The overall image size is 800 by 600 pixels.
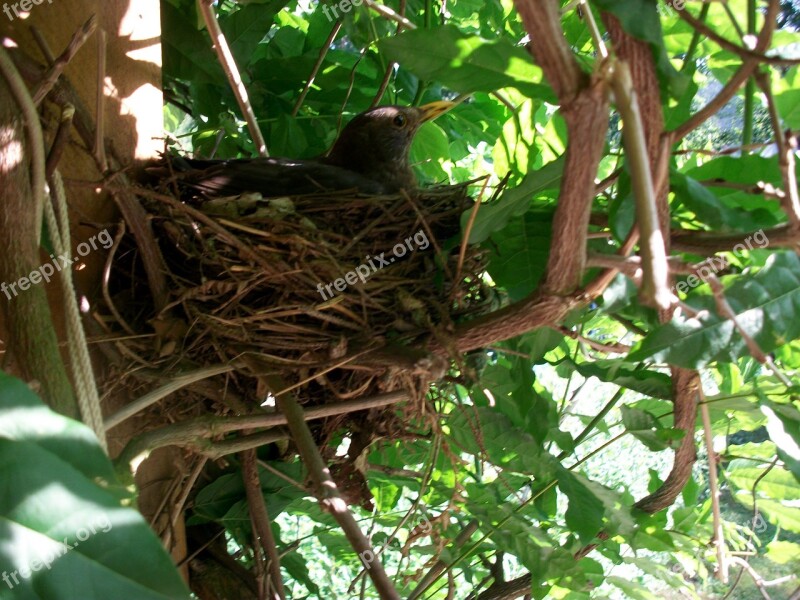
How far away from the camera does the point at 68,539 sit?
0.44 meters

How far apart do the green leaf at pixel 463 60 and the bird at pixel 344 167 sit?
0.60 m

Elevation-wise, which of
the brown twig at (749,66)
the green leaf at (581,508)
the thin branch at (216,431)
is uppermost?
the brown twig at (749,66)

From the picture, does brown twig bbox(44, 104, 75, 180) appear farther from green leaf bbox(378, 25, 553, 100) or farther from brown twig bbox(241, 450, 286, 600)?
brown twig bbox(241, 450, 286, 600)

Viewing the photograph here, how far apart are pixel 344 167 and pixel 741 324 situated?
3.57ft

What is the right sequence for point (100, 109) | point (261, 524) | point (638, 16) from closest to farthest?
point (638, 16) → point (100, 109) → point (261, 524)

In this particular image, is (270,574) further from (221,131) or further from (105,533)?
(105,533)

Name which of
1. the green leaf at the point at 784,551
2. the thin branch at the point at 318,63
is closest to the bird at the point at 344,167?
the thin branch at the point at 318,63

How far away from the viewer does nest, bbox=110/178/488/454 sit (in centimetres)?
115

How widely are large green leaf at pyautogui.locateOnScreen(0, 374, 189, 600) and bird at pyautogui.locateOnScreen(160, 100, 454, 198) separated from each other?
85 cm

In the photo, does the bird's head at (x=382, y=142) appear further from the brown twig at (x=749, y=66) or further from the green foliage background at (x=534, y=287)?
the brown twig at (x=749, y=66)

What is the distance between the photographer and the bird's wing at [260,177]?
1.30m

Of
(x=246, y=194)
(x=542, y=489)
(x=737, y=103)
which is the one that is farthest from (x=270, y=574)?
(x=737, y=103)

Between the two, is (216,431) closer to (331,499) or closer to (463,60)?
(331,499)

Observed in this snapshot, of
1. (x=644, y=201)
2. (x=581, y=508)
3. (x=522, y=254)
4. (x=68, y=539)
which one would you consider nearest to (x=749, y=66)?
(x=644, y=201)
